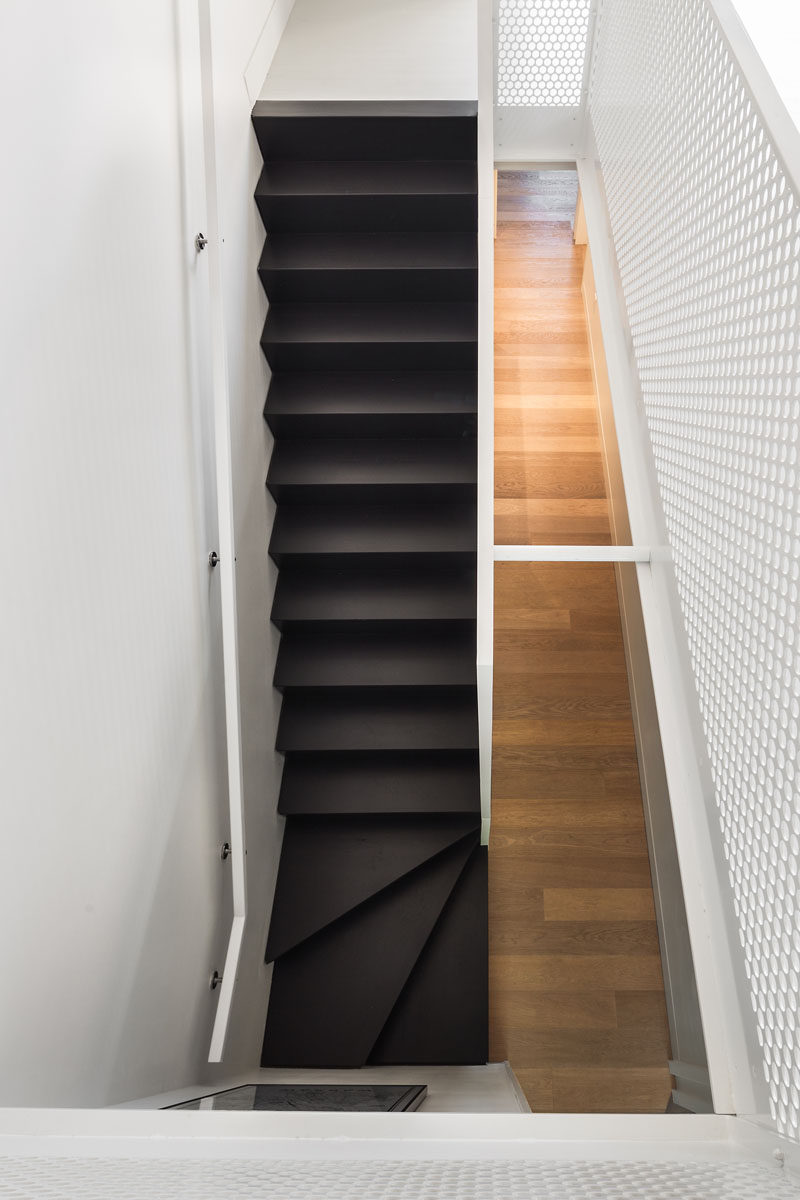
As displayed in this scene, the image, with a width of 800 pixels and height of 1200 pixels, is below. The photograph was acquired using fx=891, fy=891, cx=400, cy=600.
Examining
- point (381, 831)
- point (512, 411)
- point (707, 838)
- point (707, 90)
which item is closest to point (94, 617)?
point (707, 838)

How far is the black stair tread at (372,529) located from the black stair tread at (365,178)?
1361 mm

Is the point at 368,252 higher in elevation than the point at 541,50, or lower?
lower

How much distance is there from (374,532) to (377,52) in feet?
7.81

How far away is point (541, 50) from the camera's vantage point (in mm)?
3586

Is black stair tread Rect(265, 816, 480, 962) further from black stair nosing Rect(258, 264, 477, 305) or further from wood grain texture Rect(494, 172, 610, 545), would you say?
black stair nosing Rect(258, 264, 477, 305)

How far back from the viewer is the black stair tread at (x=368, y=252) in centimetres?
387

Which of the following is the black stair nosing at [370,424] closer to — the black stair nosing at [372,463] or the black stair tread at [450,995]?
the black stair nosing at [372,463]

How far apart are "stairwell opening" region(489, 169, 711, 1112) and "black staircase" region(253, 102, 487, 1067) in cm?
27

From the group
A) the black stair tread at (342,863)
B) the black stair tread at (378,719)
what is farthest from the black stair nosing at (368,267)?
the black stair tread at (342,863)

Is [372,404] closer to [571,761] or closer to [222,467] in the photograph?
[222,467]

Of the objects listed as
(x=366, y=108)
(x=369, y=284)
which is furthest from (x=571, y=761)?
(x=366, y=108)

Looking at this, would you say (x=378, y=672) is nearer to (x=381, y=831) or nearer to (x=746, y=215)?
(x=381, y=831)

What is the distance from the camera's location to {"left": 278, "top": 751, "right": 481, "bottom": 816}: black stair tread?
391cm

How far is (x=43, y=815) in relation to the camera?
1.82 metres
